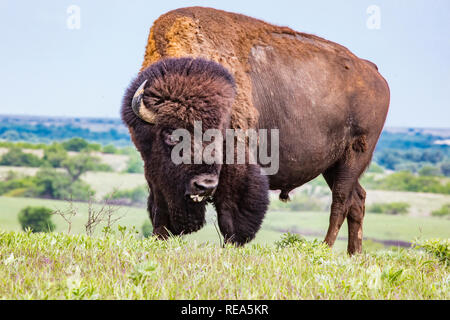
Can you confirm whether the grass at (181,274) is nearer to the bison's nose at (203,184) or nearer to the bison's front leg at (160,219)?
the bison's nose at (203,184)

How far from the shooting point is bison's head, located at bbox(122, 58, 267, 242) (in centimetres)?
501

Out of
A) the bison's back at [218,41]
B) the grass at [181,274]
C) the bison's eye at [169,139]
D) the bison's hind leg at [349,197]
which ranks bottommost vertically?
the bison's hind leg at [349,197]

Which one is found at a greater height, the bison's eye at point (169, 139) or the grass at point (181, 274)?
the bison's eye at point (169, 139)

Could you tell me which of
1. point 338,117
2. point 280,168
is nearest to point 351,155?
point 338,117

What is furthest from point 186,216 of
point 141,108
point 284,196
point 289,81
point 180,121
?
point 289,81

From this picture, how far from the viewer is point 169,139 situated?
511 cm

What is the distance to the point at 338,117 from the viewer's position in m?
7.07

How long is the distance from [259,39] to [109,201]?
286 centimetres

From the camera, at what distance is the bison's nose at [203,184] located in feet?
16.3

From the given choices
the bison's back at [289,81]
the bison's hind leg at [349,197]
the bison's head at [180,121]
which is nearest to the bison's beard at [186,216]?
the bison's head at [180,121]

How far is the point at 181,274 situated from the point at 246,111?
281 cm

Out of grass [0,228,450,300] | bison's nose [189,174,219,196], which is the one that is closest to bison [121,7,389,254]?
bison's nose [189,174,219,196]

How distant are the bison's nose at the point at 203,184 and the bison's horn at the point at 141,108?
76 cm
